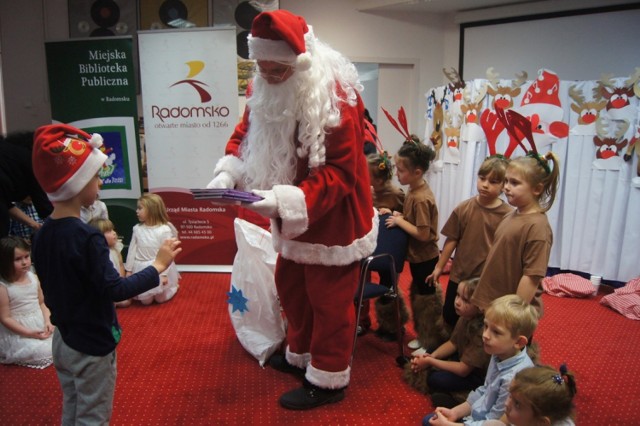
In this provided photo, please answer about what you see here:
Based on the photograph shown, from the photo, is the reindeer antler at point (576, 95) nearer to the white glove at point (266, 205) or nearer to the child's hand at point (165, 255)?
the white glove at point (266, 205)

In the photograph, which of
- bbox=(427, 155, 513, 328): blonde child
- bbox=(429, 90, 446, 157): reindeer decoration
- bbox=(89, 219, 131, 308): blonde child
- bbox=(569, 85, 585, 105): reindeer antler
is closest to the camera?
bbox=(427, 155, 513, 328): blonde child

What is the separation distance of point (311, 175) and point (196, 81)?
2392 mm

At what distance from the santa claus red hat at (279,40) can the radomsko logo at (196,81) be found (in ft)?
7.16

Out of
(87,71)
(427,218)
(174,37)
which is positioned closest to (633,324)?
(427,218)

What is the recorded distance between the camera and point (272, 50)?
1.74 meters

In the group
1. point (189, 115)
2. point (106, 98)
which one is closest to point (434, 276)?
point (189, 115)

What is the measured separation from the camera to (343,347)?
216 cm

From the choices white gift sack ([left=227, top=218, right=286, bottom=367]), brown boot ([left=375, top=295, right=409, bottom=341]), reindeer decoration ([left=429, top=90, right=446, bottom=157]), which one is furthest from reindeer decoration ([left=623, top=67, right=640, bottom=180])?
white gift sack ([left=227, top=218, right=286, bottom=367])

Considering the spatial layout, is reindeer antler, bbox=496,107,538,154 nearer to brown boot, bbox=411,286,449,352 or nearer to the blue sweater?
brown boot, bbox=411,286,449,352

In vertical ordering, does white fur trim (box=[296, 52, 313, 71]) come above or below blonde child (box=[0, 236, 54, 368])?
above

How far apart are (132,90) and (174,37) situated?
1.83 ft

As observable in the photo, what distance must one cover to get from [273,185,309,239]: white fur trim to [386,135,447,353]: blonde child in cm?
93

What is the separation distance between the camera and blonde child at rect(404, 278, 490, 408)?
2.10 metres

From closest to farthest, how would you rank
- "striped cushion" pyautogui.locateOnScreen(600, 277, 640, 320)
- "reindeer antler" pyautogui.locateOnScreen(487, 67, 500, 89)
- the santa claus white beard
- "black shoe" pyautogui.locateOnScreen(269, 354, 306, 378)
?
the santa claus white beard
"black shoe" pyautogui.locateOnScreen(269, 354, 306, 378)
"striped cushion" pyautogui.locateOnScreen(600, 277, 640, 320)
"reindeer antler" pyautogui.locateOnScreen(487, 67, 500, 89)
